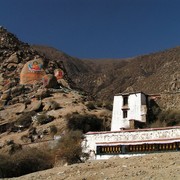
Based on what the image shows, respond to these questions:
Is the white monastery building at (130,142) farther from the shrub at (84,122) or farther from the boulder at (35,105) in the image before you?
the boulder at (35,105)

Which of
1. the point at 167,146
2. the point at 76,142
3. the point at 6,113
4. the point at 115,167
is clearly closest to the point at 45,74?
the point at 6,113

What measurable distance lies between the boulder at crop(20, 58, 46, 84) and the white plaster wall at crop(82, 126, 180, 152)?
2934 cm

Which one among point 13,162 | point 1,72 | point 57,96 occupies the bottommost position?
point 13,162

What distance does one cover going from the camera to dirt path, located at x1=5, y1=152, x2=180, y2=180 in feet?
47.8

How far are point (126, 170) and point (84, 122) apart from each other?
67.2 feet

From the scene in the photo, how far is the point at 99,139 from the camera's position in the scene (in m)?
24.4

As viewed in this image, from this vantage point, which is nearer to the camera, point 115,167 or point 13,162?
point 115,167

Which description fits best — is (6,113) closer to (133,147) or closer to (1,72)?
(1,72)

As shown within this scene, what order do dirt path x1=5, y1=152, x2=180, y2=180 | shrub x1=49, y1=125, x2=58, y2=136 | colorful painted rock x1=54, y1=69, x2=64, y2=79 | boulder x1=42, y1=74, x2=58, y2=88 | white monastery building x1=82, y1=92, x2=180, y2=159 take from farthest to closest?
colorful painted rock x1=54, y1=69, x2=64, y2=79 < boulder x1=42, y1=74, x2=58, y2=88 < shrub x1=49, y1=125, x2=58, y2=136 < white monastery building x1=82, y1=92, x2=180, y2=159 < dirt path x1=5, y1=152, x2=180, y2=180

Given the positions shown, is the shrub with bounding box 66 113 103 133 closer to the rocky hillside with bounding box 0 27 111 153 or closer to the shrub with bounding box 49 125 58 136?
the rocky hillside with bounding box 0 27 111 153

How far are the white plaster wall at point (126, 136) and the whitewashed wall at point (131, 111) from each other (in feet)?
25.9

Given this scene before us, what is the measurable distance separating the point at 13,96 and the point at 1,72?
952cm

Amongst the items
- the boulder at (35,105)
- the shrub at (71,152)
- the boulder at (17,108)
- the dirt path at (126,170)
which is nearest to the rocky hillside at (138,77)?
the boulder at (35,105)

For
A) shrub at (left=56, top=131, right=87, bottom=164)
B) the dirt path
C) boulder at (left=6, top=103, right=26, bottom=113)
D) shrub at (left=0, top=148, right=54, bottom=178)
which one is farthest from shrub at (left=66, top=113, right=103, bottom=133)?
the dirt path
